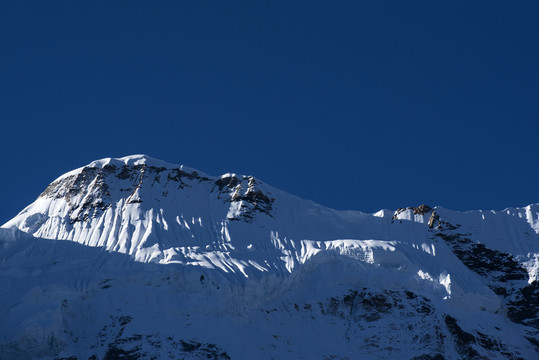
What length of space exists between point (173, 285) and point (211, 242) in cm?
2108

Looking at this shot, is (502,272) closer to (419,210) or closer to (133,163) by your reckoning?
(419,210)

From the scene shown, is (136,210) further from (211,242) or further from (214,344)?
(214,344)

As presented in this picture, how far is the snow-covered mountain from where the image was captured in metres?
143

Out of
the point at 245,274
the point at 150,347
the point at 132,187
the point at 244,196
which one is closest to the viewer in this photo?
the point at 150,347

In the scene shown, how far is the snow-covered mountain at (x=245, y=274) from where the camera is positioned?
14325 cm

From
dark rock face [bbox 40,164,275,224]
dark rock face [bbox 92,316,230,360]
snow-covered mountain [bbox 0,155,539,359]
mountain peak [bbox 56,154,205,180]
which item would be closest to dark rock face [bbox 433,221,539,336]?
snow-covered mountain [bbox 0,155,539,359]

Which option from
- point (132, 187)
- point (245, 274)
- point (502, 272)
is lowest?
point (245, 274)

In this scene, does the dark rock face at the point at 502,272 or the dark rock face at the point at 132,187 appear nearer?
the dark rock face at the point at 502,272

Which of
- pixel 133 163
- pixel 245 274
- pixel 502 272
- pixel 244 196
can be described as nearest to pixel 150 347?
pixel 245 274

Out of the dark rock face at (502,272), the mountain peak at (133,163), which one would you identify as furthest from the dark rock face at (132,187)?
the dark rock face at (502,272)

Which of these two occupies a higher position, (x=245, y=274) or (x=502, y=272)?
(x=502, y=272)

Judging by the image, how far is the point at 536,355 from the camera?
153000 millimetres

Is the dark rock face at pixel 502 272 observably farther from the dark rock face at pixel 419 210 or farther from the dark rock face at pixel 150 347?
the dark rock face at pixel 150 347

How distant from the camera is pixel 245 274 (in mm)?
155000
